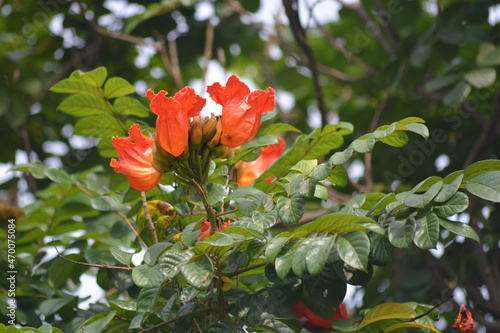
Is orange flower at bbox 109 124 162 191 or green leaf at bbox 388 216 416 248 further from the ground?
orange flower at bbox 109 124 162 191

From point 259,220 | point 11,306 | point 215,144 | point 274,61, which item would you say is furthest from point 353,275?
point 274,61

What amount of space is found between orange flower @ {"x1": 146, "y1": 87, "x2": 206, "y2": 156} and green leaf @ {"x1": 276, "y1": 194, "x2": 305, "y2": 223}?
0.24m

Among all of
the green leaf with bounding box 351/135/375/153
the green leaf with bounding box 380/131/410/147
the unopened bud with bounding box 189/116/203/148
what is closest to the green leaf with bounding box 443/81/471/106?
the green leaf with bounding box 380/131/410/147

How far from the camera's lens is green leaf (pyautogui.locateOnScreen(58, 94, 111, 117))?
1.76 metres

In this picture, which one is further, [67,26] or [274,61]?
[274,61]

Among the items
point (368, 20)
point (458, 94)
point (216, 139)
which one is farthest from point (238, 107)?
point (368, 20)

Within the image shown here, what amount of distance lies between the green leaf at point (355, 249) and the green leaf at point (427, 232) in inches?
4.5

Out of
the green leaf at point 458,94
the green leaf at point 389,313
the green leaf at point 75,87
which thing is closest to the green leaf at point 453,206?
the green leaf at point 389,313

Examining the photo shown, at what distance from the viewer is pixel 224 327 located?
129 centimetres

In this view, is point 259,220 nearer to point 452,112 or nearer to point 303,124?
point 452,112

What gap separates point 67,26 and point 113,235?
163cm

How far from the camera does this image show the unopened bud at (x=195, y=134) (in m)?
1.32

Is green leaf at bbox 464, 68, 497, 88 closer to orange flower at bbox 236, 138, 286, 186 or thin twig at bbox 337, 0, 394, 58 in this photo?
thin twig at bbox 337, 0, 394, 58

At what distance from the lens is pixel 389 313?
4.46ft
